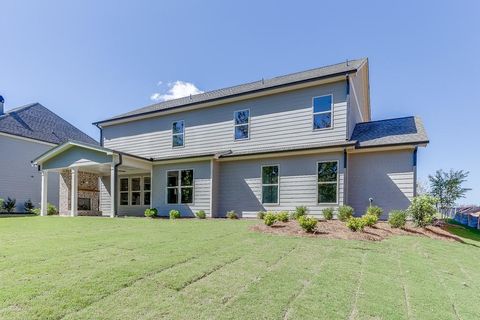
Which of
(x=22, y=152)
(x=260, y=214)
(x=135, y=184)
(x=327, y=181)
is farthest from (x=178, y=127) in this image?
(x=22, y=152)

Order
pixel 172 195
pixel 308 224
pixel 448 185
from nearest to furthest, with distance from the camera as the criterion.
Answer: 1. pixel 308 224
2. pixel 172 195
3. pixel 448 185

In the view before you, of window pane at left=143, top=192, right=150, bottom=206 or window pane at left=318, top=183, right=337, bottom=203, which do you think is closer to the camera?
window pane at left=318, top=183, right=337, bottom=203

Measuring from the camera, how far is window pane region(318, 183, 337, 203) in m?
11.8

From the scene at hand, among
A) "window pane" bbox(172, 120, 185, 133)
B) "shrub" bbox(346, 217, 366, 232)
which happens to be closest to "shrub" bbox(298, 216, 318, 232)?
"shrub" bbox(346, 217, 366, 232)

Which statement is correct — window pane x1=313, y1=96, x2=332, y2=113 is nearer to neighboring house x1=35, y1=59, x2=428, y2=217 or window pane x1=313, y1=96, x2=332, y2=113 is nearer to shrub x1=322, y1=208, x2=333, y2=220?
neighboring house x1=35, y1=59, x2=428, y2=217

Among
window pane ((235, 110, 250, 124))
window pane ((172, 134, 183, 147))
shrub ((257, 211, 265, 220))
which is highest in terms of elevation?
window pane ((235, 110, 250, 124))

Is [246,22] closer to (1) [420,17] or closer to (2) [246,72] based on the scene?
(2) [246,72]

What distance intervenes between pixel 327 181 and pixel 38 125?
74.9 ft

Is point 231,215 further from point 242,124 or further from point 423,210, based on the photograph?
point 423,210

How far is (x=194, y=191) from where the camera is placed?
46.9ft

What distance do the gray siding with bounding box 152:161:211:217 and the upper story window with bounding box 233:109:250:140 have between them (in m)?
2.26

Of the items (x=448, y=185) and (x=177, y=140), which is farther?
(x=448, y=185)

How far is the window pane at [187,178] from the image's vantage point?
14.5m

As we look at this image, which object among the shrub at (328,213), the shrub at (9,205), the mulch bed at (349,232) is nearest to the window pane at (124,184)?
the shrub at (9,205)
